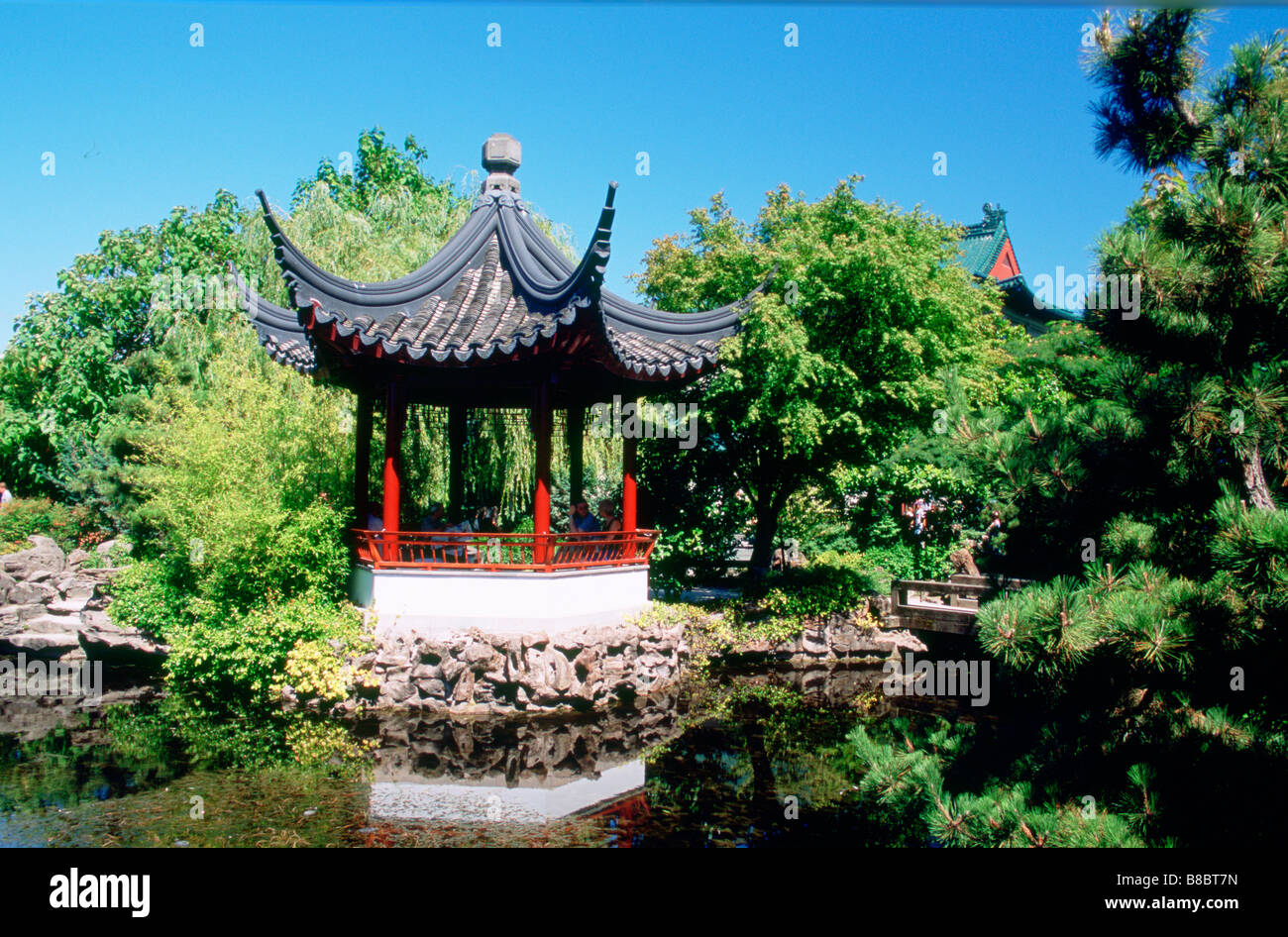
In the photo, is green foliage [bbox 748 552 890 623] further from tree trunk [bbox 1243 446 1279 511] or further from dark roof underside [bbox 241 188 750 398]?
tree trunk [bbox 1243 446 1279 511]

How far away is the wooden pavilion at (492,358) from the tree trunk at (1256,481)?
17.8 ft

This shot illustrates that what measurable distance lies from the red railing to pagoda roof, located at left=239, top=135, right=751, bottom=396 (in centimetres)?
192

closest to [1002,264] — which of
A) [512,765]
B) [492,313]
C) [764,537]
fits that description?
[764,537]

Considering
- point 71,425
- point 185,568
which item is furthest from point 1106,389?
point 71,425

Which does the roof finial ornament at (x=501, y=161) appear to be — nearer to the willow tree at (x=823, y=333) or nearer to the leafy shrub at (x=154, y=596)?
the willow tree at (x=823, y=333)

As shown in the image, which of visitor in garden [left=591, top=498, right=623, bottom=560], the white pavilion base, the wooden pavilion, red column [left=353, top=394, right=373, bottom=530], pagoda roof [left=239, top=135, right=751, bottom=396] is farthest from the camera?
red column [left=353, top=394, right=373, bottom=530]

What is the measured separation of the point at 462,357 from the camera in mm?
8719

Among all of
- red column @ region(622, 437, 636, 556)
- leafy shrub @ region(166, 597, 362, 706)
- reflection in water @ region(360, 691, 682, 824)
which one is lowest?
reflection in water @ region(360, 691, 682, 824)

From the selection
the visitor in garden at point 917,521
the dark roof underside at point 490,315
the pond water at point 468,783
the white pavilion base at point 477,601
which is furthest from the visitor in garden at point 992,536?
the white pavilion base at point 477,601

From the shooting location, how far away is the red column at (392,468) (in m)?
9.56

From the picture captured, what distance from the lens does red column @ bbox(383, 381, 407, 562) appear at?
9.56 meters

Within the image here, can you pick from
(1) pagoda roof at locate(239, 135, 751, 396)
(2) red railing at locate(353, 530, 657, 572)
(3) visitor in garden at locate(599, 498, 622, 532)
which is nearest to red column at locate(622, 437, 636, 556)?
(3) visitor in garden at locate(599, 498, 622, 532)

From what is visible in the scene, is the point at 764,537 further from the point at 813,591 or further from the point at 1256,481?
the point at 1256,481

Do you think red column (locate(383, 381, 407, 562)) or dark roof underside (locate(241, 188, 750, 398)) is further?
red column (locate(383, 381, 407, 562))
